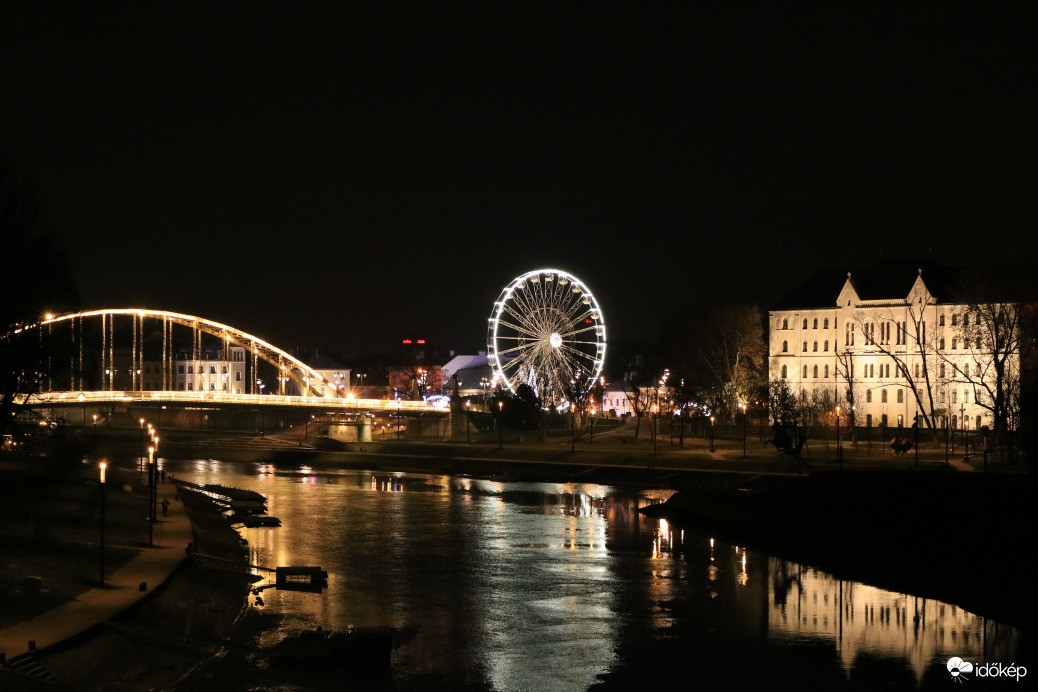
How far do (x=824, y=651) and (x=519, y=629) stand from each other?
6.54 metres

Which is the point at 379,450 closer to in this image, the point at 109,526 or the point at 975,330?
the point at 975,330

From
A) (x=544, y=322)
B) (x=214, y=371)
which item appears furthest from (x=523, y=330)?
(x=214, y=371)

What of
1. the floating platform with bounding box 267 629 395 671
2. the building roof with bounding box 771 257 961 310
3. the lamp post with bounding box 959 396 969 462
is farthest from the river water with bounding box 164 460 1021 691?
the building roof with bounding box 771 257 961 310

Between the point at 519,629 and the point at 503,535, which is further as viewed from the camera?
the point at 503,535

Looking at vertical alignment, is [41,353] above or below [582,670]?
above

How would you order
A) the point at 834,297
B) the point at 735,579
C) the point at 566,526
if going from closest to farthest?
1. the point at 735,579
2. the point at 566,526
3. the point at 834,297

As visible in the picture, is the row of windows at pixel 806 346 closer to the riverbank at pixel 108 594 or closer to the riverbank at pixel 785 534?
the riverbank at pixel 785 534

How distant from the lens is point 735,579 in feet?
114

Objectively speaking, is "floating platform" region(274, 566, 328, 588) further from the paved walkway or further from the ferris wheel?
the ferris wheel

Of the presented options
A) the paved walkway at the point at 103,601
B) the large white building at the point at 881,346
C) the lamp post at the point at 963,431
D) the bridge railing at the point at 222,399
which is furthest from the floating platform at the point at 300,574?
the large white building at the point at 881,346

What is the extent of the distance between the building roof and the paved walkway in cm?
6902

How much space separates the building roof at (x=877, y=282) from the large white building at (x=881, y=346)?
9 cm

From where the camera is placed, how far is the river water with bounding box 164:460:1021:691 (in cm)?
2298

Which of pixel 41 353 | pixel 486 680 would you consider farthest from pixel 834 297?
pixel 486 680
